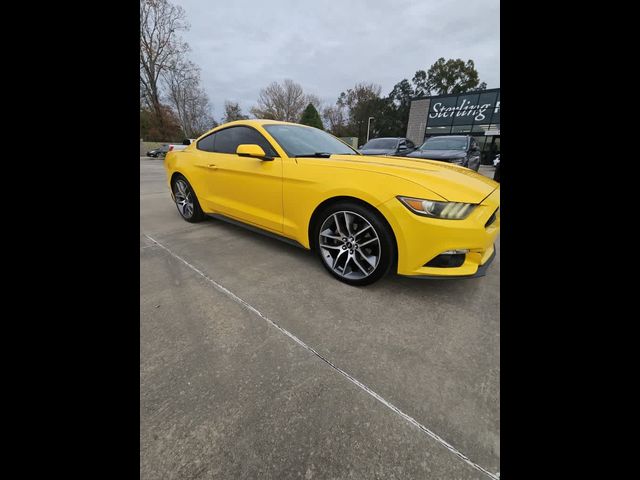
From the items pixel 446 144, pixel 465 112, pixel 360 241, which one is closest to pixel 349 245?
pixel 360 241

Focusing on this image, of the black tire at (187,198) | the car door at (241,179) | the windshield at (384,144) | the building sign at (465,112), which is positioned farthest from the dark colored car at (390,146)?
the building sign at (465,112)

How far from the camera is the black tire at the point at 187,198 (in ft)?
12.3

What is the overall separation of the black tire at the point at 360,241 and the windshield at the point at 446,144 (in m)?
7.15

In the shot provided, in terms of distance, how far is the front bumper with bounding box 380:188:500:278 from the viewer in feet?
6.07

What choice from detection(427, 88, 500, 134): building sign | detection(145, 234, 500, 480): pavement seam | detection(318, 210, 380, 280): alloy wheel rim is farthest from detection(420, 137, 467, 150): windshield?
detection(427, 88, 500, 134): building sign

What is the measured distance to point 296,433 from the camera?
113 cm

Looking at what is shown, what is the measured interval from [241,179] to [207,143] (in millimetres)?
1039

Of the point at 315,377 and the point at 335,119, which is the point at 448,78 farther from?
the point at 315,377

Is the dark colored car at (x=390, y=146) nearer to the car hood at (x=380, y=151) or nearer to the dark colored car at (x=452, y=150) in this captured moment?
the car hood at (x=380, y=151)

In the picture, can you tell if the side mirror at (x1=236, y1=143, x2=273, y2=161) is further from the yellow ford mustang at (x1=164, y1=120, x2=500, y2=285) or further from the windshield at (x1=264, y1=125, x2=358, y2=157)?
the windshield at (x1=264, y1=125, x2=358, y2=157)

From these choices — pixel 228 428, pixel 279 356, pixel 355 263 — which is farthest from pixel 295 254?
pixel 228 428
